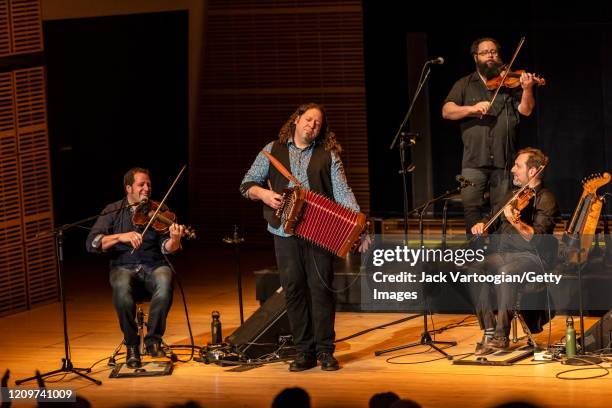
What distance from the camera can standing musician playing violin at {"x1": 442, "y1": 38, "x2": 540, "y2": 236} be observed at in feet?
27.1

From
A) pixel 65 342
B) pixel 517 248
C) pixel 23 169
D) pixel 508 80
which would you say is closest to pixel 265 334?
pixel 65 342

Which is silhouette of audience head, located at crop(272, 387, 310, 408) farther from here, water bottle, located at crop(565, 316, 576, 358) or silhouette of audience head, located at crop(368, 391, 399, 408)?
water bottle, located at crop(565, 316, 576, 358)

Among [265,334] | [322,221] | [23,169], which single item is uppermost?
[23,169]

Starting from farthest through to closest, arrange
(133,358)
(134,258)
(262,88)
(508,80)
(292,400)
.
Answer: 1. (262,88)
2. (508,80)
3. (134,258)
4. (133,358)
5. (292,400)

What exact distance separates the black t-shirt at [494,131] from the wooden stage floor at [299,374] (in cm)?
121

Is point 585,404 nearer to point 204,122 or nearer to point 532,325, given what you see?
point 532,325

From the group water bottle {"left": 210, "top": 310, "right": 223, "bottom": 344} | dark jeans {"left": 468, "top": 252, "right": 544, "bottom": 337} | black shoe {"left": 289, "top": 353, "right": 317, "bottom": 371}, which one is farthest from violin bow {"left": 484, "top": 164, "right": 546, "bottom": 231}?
water bottle {"left": 210, "top": 310, "right": 223, "bottom": 344}

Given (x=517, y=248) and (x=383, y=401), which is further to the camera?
(x=517, y=248)

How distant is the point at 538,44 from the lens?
11.0m

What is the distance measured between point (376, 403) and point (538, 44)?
7.53 meters

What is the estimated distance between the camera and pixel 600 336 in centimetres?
720

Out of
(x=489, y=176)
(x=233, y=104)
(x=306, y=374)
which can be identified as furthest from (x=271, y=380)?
(x=233, y=104)

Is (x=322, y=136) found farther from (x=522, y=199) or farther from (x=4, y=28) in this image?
(x=4, y=28)

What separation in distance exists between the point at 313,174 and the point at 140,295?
136 cm
